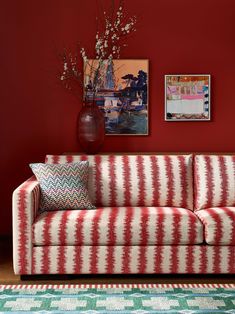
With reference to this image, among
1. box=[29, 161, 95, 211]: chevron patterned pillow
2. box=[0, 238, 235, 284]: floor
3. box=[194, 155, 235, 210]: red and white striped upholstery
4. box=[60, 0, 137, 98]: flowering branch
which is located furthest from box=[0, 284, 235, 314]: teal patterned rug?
box=[60, 0, 137, 98]: flowering branch

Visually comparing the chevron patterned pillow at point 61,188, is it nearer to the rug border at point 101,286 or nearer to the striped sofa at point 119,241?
the striped sofa at point 119,241

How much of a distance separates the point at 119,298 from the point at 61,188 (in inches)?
38.0

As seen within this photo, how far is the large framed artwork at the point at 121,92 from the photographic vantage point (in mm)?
4680

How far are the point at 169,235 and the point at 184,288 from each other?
0.35 m

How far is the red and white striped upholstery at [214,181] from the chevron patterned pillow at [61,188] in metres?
0.84

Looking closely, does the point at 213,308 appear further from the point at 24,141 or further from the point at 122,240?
the point at 24,141

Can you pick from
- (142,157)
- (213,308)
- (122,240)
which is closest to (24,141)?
(142,157)

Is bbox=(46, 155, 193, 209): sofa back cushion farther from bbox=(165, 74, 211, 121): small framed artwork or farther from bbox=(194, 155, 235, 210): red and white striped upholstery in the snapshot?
bbox=(165, 74, 211, 121): small framed artwork

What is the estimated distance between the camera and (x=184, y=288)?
3.52 metres

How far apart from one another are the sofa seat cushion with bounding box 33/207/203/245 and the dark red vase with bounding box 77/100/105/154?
0.93m

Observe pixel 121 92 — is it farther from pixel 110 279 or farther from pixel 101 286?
pixel 101 286

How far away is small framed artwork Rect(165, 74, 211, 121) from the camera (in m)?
4.70

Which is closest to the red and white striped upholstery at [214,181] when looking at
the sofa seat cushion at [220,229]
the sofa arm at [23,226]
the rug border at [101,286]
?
the sofa seat cushion at [220,229]

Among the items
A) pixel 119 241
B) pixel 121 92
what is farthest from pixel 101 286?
pixel 121 92
